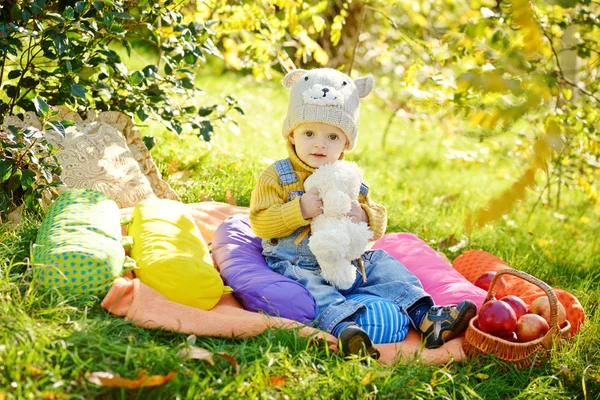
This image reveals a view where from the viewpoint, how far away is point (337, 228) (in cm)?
286

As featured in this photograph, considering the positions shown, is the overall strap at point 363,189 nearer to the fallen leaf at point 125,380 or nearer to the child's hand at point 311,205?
the child's hand at point 311,205

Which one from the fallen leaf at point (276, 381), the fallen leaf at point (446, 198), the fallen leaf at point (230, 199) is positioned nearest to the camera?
the fallen leaf at point (276, 381)

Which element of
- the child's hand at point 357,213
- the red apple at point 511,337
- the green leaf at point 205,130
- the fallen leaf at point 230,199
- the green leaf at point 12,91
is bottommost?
the red apple at point 511,337

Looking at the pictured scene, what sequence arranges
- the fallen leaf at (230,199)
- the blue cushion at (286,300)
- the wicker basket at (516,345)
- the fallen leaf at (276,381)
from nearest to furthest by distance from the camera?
1. the fallen leaf at (276,381)
2. the wicker basket at (516,345)
3. the blue cushion at (286,300)
4. the fallen leaf at (230,199)

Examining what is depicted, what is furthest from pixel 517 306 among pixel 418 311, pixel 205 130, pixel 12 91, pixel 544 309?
pixel 12 91

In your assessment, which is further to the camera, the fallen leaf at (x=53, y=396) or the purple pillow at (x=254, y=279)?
the purple pillow at (x=254, y=279)

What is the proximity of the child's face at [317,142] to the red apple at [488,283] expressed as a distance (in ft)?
3.40

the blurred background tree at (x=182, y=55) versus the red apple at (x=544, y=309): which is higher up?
the blurred background tree at (x=182, y=55)

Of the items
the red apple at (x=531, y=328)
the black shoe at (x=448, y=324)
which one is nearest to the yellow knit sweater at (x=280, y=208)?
the black shoe at (x=448, y=324)

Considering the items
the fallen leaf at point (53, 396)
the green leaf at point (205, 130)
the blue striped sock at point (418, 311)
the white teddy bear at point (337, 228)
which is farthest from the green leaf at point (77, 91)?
the blue striped sock at point (418, 311)

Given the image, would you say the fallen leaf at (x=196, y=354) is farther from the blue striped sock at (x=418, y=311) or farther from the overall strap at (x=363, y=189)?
the overall strap at (x=363, y=189)

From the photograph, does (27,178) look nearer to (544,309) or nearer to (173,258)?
(173,258)

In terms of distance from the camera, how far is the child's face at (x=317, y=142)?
9.94 ft

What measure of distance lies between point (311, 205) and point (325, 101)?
479 millimetres
